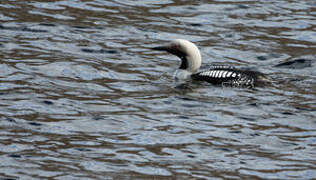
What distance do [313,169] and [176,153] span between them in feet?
4.95

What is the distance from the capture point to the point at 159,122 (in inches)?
395

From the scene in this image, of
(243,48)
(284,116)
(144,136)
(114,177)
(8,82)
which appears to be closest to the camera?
(114,177)

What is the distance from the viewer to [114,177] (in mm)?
8031

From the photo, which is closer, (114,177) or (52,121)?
(114,177)

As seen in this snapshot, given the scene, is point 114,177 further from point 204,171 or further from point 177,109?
point 177,109

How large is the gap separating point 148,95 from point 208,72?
1.31 meters

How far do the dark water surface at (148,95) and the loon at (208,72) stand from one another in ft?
0.59

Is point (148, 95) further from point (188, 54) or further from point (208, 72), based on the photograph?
point (188, 54)

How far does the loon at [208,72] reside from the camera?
39.4 ft

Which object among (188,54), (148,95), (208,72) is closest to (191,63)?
(188,54)

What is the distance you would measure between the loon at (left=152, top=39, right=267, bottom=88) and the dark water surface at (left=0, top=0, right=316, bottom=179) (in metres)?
0.18

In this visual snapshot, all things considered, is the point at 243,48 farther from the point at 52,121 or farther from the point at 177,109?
the point at 52,121

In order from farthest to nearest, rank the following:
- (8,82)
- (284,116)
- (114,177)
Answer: (8,82) → (284,116) → (114,177)

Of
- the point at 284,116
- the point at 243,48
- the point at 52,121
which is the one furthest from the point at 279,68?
the point at 52,121
